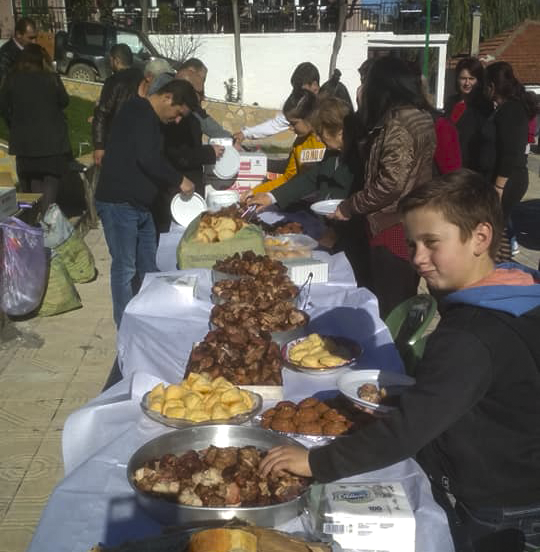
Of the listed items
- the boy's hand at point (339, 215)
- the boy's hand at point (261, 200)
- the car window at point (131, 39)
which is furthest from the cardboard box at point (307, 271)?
the car window at point (131, 39)

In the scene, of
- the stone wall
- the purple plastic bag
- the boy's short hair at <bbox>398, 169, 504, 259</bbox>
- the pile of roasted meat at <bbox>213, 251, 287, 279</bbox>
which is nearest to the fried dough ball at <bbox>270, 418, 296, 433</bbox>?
the boy's short hair at <bbox>398, 169, 504, 259</bbox>

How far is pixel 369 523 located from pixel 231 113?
1771 cm

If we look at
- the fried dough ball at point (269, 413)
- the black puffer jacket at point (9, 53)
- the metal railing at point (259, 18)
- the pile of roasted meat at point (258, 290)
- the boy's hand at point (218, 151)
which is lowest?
the pile of roasted meat at point (258, 290)

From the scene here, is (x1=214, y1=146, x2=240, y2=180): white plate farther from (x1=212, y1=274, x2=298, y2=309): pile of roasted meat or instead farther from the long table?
(x1=212, y1=274, x2=298, y2=309): pile of roasted meat

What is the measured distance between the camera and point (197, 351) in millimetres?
2418

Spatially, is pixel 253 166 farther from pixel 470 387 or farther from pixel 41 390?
pixel 470 387

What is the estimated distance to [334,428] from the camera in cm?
195

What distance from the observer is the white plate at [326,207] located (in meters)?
4.09

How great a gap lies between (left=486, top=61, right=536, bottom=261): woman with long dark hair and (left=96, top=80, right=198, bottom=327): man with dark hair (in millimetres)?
2436

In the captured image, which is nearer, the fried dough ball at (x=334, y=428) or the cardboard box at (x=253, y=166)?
the fried dough ball at (x=334, y=428)

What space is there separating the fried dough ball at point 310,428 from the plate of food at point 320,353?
458mm

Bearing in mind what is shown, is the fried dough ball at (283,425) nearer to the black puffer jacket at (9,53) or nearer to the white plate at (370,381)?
the white plate at (370,381)

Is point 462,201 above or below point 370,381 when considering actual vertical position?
above

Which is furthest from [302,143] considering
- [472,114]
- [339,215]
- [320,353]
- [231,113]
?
[231,113]
